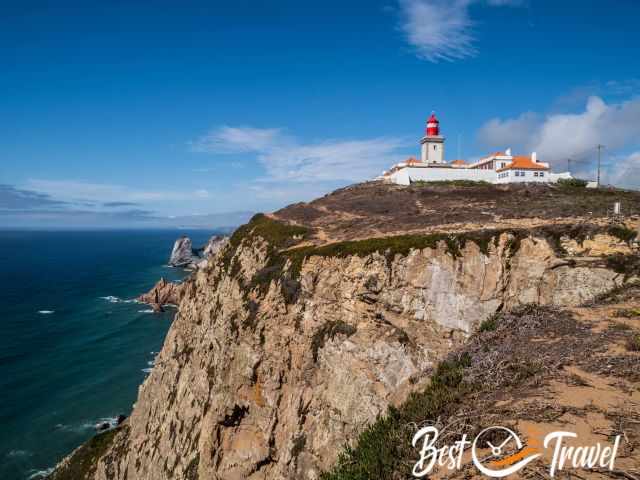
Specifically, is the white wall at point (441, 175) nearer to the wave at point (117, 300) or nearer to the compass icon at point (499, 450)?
the compass icon at point (499, 450)

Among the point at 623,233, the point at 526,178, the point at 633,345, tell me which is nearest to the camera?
the point at 633,345

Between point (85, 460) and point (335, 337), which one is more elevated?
point (335, 337)

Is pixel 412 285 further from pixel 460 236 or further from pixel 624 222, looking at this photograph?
pixel 624 222

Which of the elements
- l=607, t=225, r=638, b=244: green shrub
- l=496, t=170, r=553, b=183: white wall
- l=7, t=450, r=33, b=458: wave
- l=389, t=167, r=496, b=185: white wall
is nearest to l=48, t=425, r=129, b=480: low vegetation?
l=7, t=450, r=33, b=458: wave

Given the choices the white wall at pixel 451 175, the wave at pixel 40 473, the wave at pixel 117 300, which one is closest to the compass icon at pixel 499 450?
the wave at pixel 40 473

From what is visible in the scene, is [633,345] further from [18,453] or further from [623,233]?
[18,453]

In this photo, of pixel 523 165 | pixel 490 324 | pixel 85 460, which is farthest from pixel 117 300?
pixel 490 324
